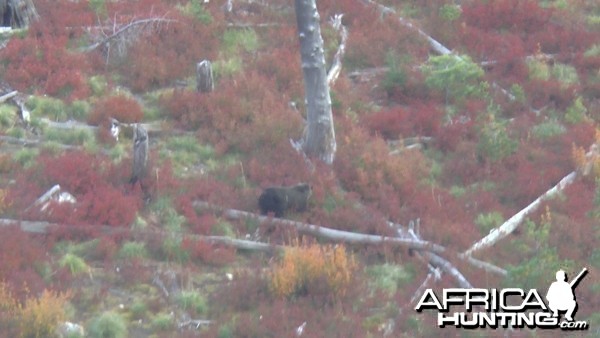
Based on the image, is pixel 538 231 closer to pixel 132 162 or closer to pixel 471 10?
pixel 132 162

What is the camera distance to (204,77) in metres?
16.5

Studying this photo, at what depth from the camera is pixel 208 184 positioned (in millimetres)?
13773

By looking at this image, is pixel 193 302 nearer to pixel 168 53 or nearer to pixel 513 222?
pixel 513 222

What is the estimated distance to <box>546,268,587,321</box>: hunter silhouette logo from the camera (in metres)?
10.2

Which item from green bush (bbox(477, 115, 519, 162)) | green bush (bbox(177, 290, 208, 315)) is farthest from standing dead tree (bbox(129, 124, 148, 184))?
green bush (bbox(477, 115, 519, 162))

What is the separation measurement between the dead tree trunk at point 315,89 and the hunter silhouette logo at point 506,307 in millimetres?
4153

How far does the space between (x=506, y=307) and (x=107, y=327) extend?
3905 millimetres

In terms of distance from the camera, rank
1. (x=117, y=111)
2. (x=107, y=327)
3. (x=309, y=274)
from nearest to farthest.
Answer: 1. (x=107, y=327)
2. (x=309, y=274)
3. (x=117, y=111)

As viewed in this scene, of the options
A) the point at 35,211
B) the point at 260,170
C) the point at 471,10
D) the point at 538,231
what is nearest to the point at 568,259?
the point at 538,231

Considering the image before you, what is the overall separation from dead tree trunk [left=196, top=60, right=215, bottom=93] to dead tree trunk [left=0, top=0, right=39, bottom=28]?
377 centimetres

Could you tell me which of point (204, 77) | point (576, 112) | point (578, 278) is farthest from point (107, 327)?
point (576, 112)

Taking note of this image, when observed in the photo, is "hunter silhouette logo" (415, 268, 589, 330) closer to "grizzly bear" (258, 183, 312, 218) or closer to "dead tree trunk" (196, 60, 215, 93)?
"grizzly bear" (258, 183, 312, 218)

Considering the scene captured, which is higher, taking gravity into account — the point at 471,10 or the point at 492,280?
the point at 471,10

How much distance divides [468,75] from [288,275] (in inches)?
288
